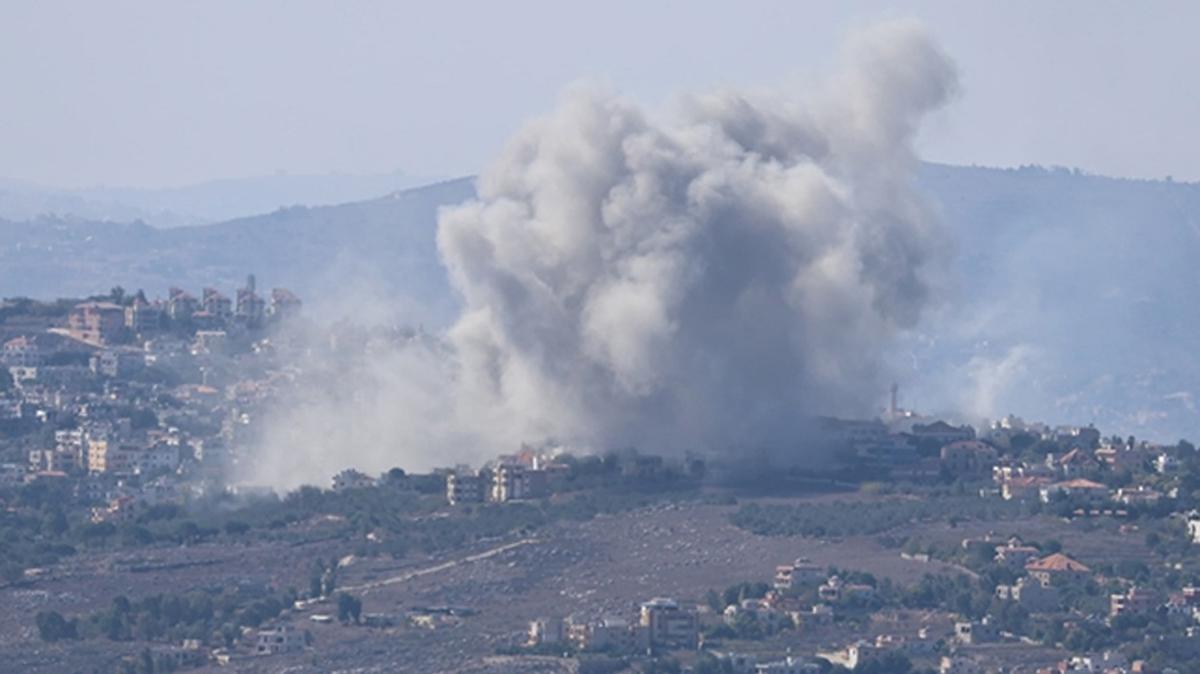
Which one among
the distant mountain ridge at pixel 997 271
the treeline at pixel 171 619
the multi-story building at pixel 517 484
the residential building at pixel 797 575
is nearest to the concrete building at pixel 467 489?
the multi-story building at pixel 517 484

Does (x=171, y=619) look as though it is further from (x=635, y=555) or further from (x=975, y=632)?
(x=975, y=632)

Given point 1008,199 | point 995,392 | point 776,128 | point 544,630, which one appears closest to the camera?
point 544,630

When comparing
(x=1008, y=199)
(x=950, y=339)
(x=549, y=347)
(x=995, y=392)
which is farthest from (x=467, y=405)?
(x=1008, y=199)

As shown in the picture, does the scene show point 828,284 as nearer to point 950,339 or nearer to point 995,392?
point 995,392

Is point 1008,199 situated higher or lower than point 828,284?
higher

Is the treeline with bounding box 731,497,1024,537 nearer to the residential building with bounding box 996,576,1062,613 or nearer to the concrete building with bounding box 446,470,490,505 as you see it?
the concrete building with bounding box 446,470,490,505

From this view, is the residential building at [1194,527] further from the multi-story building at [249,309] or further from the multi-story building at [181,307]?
the multi-story building at [181,307]
